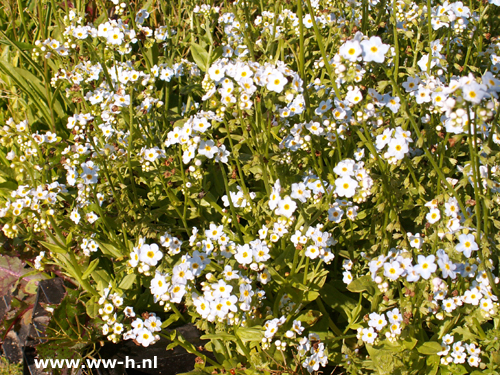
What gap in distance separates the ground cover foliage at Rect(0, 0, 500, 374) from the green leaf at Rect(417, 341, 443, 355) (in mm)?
11

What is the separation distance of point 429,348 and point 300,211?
46.5 inches

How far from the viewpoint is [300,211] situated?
2498 mm

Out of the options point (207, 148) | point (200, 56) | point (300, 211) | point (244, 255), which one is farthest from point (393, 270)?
point (200, 56)

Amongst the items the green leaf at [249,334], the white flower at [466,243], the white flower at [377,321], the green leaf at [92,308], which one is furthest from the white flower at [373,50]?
the green leaf at [92,308]

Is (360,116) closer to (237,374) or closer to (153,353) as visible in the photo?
(237,374)

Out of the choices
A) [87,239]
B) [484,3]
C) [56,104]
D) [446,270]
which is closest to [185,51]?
[56,104]

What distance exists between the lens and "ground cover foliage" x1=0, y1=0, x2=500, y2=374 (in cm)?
227

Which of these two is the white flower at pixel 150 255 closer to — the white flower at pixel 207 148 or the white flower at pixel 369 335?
the white flower at pixel 207 148

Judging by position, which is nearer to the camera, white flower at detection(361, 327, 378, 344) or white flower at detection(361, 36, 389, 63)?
white flower at detection(361, 36, 389, 63)

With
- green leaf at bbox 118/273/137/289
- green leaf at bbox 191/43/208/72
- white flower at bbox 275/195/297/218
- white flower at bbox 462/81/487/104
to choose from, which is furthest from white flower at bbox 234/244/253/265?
green leaf at bbox 191/43/208/72

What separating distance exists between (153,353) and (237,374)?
0.74 m

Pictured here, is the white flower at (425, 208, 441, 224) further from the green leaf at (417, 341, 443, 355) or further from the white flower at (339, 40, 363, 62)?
the white flower at (339, 40, 363, 62)

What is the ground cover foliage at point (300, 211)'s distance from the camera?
2268 mm

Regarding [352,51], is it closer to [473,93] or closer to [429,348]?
[473,93]
